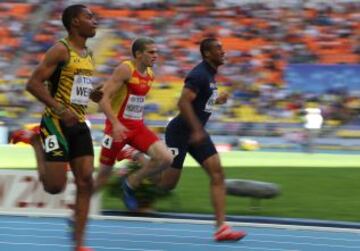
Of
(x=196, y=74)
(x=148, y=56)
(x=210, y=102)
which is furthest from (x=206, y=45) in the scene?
(x=148, y=56)

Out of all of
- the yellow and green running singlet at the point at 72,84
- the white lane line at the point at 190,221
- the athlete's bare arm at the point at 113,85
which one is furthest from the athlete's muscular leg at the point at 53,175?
the white lane line at the point at 190,221

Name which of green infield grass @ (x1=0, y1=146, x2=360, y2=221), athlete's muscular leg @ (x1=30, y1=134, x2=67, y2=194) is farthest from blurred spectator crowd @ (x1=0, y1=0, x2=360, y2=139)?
athlete's muscular leg @ (x1=30, y1=134, x2=67, y2=194)

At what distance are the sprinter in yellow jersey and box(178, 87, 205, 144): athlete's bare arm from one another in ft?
4.72

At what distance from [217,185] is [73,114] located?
6.42 feet

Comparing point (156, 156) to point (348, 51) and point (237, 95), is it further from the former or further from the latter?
point (348, 51)

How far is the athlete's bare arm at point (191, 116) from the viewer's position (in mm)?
7723

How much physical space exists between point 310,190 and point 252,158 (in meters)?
8.67

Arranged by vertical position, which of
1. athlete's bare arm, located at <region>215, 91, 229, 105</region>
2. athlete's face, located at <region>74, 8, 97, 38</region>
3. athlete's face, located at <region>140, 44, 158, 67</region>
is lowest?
athlete's bare arm, located at <region>215, 91, 229, 105</region>

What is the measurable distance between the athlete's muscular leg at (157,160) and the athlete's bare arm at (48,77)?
2.22 meters

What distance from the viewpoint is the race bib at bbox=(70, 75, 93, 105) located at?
6438 mm

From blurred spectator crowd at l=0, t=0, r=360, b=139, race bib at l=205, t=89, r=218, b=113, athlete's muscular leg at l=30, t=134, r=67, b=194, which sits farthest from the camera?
blurred spectator crowd at l=0, t=0, r=360, b=139

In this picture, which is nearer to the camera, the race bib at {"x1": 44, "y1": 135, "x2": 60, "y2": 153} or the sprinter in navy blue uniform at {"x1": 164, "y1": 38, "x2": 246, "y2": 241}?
the race bib at {"x1": 44, "y1": 135, "x2": 60, "y2": 153}

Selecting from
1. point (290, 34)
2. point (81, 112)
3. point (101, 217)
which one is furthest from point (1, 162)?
point (290, 34)

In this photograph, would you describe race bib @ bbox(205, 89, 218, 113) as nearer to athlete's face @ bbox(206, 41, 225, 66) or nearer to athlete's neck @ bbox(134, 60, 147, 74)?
athlete's face @ bbox(206, 41, 225, 66)
